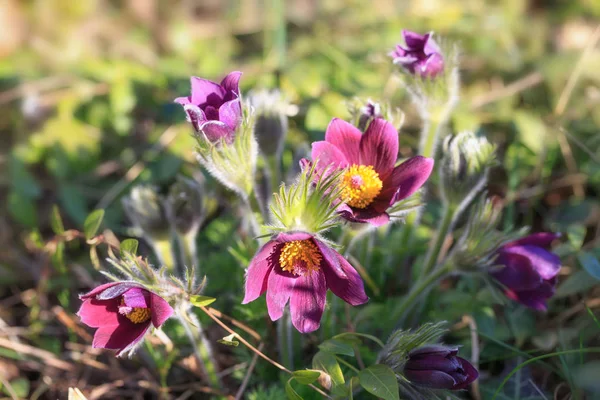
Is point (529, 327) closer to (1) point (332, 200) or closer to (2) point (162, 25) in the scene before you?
(1) point (332, 200)

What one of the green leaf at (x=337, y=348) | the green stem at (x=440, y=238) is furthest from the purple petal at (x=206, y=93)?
the green stem at (x=440, y=238)

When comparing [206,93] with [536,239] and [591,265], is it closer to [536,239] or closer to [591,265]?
[536,239]

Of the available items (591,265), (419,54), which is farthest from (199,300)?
(591,265)

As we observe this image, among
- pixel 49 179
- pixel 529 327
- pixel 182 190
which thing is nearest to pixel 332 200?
pixel 182 190

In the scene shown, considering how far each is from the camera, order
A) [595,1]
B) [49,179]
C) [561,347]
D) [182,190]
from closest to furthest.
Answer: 1. [561,347]
2. [182,190]
3. [49,179]
4. [595,1]

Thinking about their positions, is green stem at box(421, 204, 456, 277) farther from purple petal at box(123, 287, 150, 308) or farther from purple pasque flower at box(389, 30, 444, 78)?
purple petal at box(123, 287, 150, 308)

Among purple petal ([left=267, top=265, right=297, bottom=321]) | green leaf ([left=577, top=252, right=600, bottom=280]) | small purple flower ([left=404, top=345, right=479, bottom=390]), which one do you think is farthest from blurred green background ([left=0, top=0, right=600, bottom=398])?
small purple flower ([left=404, top=345, right=479, bottom=390])
